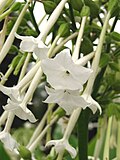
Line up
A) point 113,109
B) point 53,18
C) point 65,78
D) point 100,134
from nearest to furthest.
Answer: point 65,78 < point 53,18 < point 113,109 < point 100,134

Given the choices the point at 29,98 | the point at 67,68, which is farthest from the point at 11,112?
the point at 67,68

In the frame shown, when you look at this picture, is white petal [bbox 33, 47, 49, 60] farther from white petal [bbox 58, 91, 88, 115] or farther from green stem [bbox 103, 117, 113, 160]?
green stem [bbox 103, 117, 113, 160]

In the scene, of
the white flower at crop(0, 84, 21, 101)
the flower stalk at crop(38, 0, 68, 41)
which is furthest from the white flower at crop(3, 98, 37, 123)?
the flower stalk at crop(38, 0, 68, 41)

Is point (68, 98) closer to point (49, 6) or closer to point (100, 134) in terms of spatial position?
point (49, 6)

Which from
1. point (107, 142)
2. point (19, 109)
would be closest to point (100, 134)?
point (107, 142)

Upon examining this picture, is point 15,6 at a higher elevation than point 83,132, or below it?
higher

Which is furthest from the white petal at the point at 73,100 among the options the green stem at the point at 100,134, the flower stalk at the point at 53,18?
the green stem at the point at 100,134
